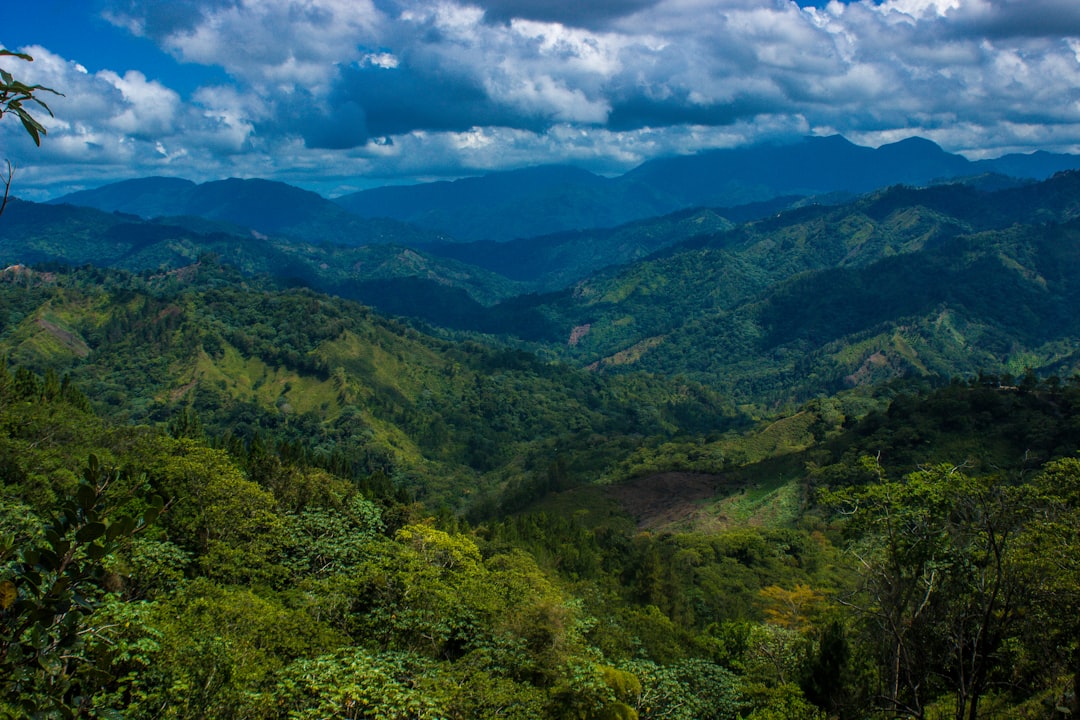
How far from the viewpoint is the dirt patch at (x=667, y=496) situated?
13275 centimetres

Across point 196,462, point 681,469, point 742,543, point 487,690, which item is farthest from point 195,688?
point 681,469

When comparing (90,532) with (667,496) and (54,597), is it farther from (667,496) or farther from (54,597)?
(667,496)

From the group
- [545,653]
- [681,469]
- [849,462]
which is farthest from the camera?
[681,469]

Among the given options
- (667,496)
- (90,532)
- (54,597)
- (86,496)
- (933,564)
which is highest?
(86,496)

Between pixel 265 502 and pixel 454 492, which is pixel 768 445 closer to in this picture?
pixel 454 492

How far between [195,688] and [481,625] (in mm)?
14164

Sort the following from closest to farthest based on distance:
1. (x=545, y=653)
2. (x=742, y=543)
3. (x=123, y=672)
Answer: (x=123, y=672) < (x=545, y=653) < (x=742, y=543)

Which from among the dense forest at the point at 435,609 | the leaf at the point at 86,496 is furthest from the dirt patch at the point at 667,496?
the leaf at the point at 86,496

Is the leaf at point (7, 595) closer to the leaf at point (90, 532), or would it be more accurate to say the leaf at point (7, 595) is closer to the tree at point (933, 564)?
the leaf at point (90, 532)

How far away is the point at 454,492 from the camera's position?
7200 inches

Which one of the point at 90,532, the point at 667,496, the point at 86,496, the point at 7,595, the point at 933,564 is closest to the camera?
the point at 90,532

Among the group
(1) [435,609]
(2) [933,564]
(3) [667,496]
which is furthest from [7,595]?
(3) [667,496]

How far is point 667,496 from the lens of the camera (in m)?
147

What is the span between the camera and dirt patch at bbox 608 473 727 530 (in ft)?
436
